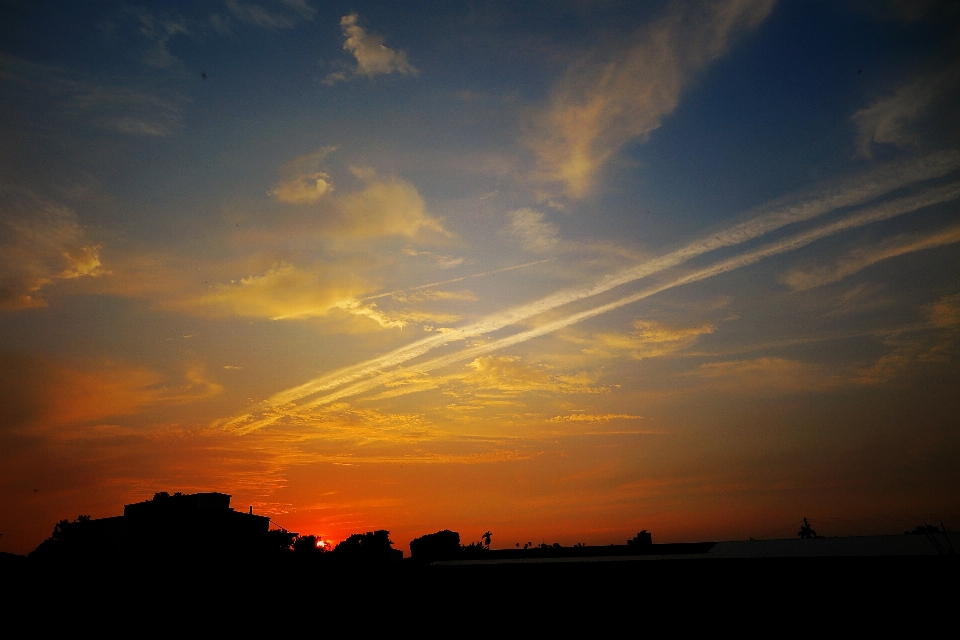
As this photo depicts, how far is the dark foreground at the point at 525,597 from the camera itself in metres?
15.8

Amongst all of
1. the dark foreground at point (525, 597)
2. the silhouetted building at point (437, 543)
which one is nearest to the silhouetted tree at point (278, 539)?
the dark foreground at point (525, 597)

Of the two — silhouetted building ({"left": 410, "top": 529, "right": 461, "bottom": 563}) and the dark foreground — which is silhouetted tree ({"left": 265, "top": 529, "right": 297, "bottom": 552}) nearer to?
the dark foreground

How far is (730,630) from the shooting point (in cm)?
1711

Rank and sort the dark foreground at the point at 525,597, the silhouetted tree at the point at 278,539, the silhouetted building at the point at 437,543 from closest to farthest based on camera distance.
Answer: the dark foreground at the point at 525,597
the silhouetted tree at the point at 278,539
the silhouetted building at the point at 437,543

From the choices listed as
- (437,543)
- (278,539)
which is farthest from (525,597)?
(437,543)

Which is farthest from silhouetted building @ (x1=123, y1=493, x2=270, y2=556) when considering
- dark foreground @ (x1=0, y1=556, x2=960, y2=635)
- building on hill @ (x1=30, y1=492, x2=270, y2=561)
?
dark foreground @ (x1=0, y1=556, x2=960, y2=635)

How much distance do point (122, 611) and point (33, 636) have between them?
3.49m

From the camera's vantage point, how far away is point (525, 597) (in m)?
20.7

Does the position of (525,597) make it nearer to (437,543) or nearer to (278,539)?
(278,539)

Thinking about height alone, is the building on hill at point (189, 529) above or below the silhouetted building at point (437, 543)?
above

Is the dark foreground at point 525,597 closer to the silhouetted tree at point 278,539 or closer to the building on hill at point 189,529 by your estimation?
the building on hill at point 189,529

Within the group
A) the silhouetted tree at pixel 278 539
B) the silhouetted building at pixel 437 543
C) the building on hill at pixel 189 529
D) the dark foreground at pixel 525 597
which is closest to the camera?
the dark foreground at pixel 525 597

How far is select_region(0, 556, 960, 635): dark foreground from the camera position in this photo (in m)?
15.8

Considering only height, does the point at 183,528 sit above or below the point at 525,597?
above
